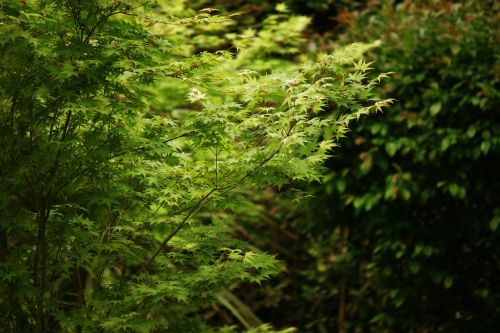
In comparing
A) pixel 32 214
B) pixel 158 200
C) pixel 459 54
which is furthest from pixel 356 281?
pixel 32 214

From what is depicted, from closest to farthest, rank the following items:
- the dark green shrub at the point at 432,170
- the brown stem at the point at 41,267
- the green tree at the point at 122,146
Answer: the green tree at the point at 122,146 < the brown stem at the point at 41,267 < the dark green shrub at the point at 432,170

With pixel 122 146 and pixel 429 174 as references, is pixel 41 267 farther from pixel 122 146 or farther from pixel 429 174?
pixel 429 174

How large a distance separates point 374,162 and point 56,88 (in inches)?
120

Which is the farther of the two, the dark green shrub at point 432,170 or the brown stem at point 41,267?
the dark green shrub at point 432,170

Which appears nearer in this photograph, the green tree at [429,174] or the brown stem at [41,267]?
the brown stem at [41,267]

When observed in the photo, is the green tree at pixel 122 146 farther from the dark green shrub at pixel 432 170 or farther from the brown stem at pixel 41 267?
the dark green shrub at pixel 432 170

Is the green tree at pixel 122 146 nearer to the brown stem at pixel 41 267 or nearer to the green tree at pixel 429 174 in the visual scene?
the brown stem at pixel 41 267

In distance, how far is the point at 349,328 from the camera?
6.14m

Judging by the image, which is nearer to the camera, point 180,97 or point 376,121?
point 376,121

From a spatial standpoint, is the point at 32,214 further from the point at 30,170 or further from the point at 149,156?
the point at 149,156

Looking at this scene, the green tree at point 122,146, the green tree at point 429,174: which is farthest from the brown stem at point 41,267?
the green tree at point 429,174

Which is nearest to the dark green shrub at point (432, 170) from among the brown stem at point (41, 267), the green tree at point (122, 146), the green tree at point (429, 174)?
the green tree at point (429, 174)

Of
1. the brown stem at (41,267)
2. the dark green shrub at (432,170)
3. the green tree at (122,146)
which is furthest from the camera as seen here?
the dark green shrub at (432,170)

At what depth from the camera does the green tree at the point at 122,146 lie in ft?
8.87
